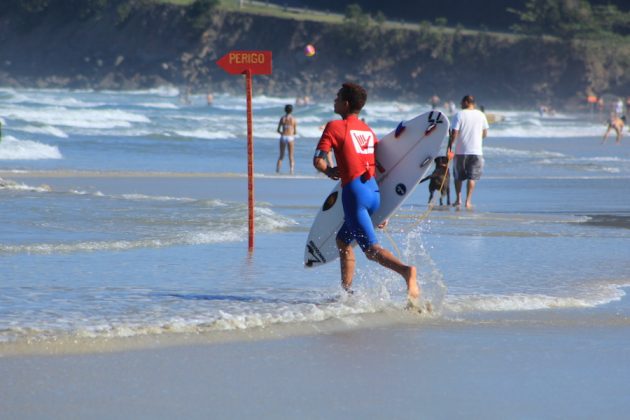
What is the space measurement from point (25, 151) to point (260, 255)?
1780 cm

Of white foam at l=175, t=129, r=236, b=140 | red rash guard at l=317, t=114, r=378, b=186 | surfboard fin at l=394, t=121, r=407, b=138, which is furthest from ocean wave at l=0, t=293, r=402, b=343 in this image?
white foam at l=175, t=129, r=236, b=140

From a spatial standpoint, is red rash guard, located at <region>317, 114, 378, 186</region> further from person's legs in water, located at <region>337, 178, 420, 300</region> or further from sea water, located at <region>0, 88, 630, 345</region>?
sea water, located at <region>0, 88, 630, 345</region>

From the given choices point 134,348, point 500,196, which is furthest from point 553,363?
point 500,196

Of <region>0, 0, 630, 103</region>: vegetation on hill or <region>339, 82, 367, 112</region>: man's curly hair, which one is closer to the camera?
<region>339, 82, 367, 112</region>: man's curly hair

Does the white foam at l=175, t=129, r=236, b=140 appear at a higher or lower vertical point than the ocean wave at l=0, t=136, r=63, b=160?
lower

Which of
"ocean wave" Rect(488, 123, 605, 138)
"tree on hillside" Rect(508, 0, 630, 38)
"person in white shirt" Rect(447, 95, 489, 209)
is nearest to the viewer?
"person in white shirt" Rect(447, 95, 489, 209)

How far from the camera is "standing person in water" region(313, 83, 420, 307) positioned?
7.45 m

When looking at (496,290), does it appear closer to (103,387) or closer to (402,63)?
(103,387)

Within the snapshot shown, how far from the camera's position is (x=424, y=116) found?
8.49 metres

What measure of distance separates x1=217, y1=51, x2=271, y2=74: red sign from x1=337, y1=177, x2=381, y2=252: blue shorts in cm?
288

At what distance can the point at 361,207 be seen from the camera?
753 centimetres

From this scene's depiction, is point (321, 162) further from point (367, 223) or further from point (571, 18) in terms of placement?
point (571, 18)

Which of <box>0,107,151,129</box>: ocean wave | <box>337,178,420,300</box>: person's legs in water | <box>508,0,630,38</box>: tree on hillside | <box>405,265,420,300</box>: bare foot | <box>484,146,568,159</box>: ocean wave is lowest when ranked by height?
<box>0,107,151,129</box>: ocean wave

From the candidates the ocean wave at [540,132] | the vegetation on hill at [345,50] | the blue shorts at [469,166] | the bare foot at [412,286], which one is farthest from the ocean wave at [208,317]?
the vegetation on hill at [345,50]
